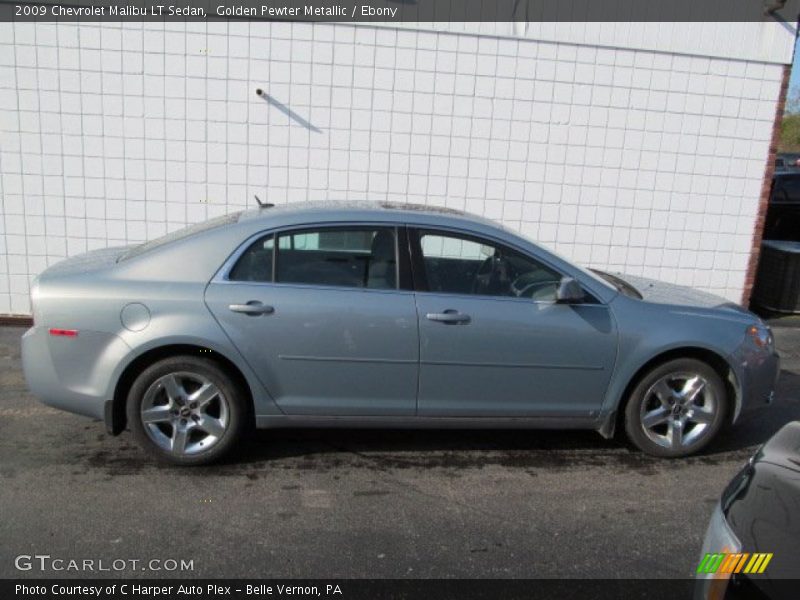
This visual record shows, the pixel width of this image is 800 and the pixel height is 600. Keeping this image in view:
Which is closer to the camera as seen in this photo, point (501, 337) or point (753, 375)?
point (501, 337)

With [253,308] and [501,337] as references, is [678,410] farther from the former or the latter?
[253,308]

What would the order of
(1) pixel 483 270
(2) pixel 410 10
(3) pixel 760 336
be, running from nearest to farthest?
(1) pixel 483 270, (3) pixel 760 336, (2) pixel 410 10

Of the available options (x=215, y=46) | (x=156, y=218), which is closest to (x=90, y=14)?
(x=215, y=46)

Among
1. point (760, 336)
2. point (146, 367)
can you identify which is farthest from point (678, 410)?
point (146, 367)

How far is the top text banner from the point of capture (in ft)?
21.3

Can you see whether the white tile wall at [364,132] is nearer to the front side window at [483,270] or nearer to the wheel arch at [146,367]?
the front side window at [483,270]

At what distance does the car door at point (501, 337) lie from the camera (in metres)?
3.83

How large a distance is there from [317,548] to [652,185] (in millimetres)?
5946

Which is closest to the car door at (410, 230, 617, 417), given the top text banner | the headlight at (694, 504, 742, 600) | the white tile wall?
the headlight at (694, 504, 742, 600)

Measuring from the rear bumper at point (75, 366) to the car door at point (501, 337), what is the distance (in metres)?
1.76

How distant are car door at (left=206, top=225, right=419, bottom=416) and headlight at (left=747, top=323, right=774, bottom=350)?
215 cm

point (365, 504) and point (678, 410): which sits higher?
point (678, 410)

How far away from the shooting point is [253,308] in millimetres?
3705

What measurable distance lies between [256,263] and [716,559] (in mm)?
2730
